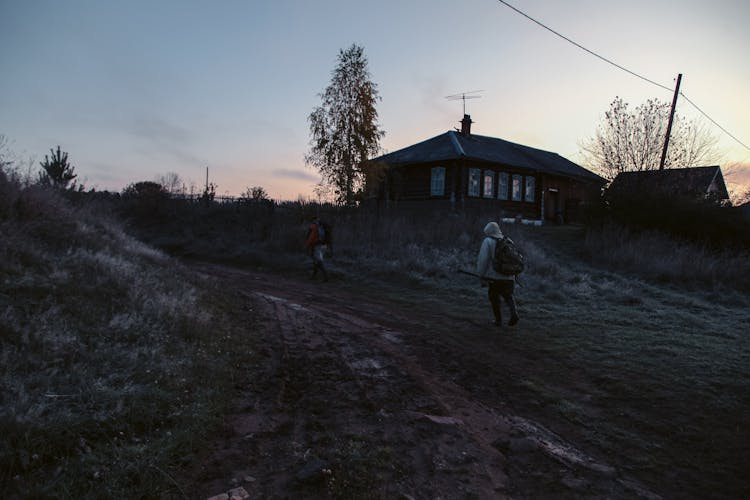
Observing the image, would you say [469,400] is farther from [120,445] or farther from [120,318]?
[120,318]

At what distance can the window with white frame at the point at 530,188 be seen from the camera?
1143 inches

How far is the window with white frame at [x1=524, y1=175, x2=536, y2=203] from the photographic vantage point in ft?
95.2

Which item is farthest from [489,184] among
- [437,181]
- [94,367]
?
[94,367]

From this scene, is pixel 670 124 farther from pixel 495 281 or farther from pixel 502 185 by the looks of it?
pixel 495 281

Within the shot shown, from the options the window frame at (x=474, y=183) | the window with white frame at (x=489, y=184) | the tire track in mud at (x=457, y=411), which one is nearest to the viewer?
the tire track in mud at (x=457, y=411)

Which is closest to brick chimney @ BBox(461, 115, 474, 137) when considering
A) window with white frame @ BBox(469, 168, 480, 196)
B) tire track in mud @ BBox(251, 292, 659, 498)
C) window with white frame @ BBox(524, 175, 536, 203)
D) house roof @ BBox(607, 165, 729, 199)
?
window with white frame @ BBox(469, 168, 480, 196)

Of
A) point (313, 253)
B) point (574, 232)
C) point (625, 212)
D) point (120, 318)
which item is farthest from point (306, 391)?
point (574, 232)

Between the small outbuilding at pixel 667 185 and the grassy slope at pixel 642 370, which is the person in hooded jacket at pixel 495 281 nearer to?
the grassy slope at pixel 642 370

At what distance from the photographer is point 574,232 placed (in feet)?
78.1

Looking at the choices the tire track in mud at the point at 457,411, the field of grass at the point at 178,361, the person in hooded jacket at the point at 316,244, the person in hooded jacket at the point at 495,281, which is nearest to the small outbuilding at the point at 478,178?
the person in hooded jacket at the point at 316,244

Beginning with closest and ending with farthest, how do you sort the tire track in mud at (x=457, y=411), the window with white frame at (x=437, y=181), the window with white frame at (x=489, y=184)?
the tire track in mud at (x=457, y=411), the window with white frame at (x=437, y=181), the window with white frame at (x=489, y=184)

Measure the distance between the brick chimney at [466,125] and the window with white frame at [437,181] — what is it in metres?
4.16

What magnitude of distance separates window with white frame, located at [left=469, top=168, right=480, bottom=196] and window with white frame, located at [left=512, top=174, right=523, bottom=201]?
11.0 ft

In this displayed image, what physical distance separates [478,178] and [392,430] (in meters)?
24.3
